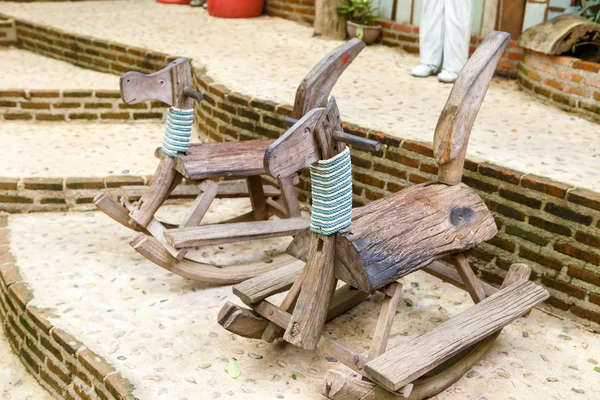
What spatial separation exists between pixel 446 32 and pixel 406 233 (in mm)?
2857

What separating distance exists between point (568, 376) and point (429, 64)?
294cm

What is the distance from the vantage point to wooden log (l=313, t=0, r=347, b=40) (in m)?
6.13

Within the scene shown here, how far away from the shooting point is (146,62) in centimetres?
568

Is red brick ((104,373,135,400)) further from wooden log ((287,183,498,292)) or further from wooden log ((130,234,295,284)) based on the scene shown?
wooden log ((287,183,498,292))

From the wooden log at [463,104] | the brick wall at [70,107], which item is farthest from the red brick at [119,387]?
the brick wall at [70,107]

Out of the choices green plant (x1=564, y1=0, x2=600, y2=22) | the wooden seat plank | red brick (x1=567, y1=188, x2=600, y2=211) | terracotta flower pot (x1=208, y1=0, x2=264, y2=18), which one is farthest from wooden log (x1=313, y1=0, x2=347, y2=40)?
red brick (x1=567, y1=188, x2=600, y2=211)

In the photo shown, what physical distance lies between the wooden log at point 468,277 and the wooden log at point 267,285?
2.06 ft

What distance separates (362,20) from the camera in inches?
239

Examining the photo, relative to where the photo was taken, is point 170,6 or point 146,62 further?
point 170,6

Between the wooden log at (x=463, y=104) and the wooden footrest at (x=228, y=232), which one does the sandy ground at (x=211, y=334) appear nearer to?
the wooden footrest at (x=228, y=232)

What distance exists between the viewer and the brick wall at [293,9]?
6789 millimetres

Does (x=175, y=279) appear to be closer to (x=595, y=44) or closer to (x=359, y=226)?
(x=359, y=226)

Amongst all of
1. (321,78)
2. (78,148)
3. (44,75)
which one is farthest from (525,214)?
(44,75)

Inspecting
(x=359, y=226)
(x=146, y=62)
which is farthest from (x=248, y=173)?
(x=146, y=62)
